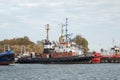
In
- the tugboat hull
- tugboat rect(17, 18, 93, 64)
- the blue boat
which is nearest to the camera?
the blue boat

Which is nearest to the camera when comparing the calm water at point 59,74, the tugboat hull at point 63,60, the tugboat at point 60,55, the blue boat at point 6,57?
the calm water at point 59,74

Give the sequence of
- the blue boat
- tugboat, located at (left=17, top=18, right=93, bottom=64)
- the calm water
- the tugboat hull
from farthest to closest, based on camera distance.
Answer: tugboat, located at (left=17, top=18, right=93, bottom=64) < the tugboat hull < the blue boat < the calm water

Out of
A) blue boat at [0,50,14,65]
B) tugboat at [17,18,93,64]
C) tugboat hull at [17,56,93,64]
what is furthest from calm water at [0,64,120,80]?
tugboat at [17,18,93,64]

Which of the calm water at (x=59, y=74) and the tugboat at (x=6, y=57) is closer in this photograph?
the calm water at (x=59, y=74)

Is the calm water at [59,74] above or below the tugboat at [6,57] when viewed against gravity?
below

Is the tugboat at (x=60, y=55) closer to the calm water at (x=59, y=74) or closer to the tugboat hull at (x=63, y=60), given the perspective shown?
the tugboat hull at (x=63, y=60)

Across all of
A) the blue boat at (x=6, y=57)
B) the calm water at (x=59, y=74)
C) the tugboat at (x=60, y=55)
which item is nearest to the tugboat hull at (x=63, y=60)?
the tugboat at (x=60, y=55)

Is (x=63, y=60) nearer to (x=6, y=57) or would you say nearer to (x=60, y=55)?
(x=60, y=55)

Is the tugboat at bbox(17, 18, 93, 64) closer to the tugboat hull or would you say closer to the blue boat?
the tugboat hull

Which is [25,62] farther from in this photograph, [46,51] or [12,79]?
[12,79]

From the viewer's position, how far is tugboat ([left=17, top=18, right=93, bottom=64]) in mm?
135500

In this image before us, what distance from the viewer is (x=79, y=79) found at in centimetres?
6669

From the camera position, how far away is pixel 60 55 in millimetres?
139000

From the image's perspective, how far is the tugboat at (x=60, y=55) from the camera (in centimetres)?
13550
